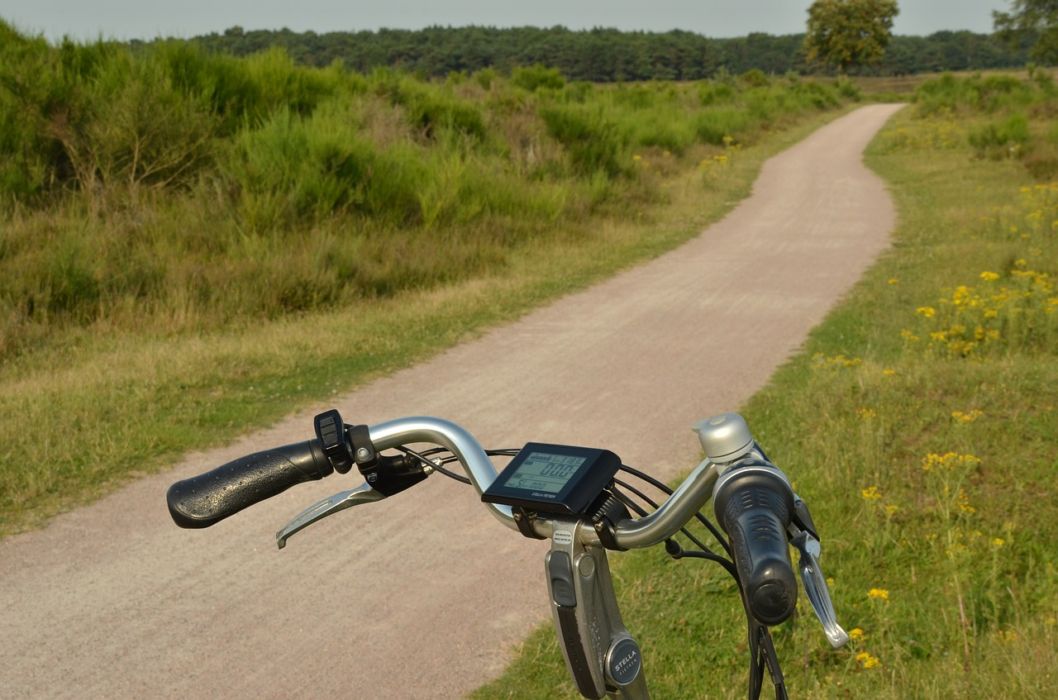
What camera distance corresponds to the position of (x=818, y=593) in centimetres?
118

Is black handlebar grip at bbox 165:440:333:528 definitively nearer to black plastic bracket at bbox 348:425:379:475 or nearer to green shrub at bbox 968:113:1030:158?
black plastic bracket at bbox 348:425:379:475

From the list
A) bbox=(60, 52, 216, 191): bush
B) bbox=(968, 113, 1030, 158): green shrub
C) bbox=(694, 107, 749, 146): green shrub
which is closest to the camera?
bbox=(60, 52, 216, 191): bush

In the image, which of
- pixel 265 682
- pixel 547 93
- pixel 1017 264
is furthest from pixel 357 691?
pixel 547 93

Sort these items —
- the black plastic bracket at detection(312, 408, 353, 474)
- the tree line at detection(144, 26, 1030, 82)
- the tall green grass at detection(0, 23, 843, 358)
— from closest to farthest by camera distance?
the black plastic bracket at detection(312, 408, 353, 474)
the tall green grass at detection(0, 23, 843, 358)
the tree line at detection(144, 26, 1030, 82)

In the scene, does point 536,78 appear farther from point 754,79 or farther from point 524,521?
point 754,79

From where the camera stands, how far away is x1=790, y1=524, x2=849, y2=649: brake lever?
45.1 inches

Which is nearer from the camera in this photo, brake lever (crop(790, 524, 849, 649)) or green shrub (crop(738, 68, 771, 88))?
brake lever (crop(790, 524, 849, 649))

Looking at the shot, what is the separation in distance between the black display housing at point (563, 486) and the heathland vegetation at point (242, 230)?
170 inches

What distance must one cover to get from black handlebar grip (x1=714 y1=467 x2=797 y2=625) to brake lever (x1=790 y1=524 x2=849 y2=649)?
5 cm

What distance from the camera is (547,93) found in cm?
2536

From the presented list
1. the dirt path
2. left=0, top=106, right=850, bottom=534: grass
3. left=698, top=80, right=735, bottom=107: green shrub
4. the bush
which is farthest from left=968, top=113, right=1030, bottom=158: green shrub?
the dirt path

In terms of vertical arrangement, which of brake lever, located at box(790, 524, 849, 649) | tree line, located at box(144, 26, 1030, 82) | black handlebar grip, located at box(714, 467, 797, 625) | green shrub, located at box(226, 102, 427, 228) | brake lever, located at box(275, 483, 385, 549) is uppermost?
black handlebar grip, located at box(714, 467, 797, 625)

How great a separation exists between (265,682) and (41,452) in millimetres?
2545

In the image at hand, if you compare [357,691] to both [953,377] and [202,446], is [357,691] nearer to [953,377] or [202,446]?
[202,446]
